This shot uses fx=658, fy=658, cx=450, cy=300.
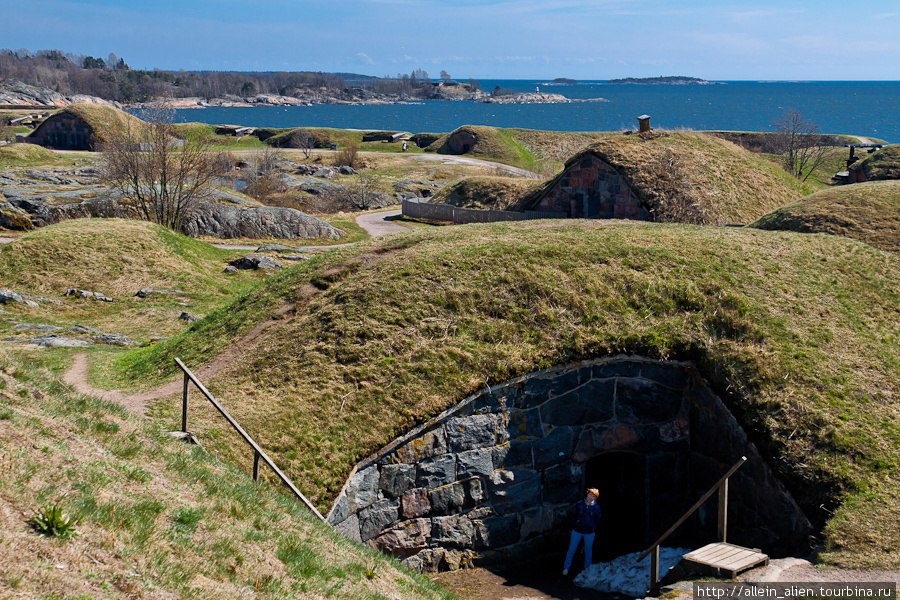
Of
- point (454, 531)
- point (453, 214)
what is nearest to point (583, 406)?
point (454, 531)

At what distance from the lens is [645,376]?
14.4 metres

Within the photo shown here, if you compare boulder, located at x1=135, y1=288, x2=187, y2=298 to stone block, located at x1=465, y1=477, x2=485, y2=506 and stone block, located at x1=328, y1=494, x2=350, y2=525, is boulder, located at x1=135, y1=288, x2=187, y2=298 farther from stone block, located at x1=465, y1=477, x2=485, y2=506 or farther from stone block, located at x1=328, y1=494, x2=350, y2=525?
stone block, located at x1=465, y1=477, x2=485, y2=506

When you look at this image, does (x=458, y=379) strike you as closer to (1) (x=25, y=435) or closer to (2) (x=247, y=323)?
(2) (x=247, y=323)

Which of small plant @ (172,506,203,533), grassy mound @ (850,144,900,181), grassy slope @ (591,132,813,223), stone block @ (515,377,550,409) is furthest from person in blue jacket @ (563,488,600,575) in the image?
grassy mound @ (850,144,900,181)

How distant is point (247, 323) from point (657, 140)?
2851 centimetres

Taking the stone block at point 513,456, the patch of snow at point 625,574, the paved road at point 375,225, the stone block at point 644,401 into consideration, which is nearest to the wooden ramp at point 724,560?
the patch of snow at point 625,574

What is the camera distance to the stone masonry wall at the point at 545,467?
491 inches

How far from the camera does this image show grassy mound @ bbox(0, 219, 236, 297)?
25844mm

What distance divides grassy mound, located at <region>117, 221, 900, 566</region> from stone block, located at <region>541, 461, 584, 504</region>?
220 centimetres

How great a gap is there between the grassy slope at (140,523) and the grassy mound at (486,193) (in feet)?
126

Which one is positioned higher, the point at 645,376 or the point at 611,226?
the point at 611,226

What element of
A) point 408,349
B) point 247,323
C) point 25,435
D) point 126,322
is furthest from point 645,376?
point 126,322

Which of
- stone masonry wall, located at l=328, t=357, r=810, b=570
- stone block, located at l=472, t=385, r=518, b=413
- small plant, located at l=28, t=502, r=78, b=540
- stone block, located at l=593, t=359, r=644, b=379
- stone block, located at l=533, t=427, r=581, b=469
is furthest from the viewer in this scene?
stone block, located at l=593, t=359, r=644, b=379

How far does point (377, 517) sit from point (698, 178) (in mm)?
28601
